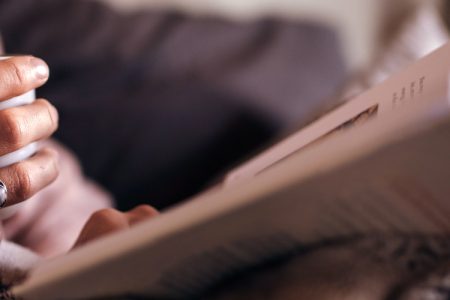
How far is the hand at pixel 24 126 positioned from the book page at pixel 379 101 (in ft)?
0.47

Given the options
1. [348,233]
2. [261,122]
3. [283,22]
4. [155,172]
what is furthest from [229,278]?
[283,22]

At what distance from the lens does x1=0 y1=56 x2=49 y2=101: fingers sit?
1.31 ft

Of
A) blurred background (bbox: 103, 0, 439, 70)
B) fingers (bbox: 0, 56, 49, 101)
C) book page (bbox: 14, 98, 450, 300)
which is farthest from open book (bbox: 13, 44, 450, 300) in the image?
blurred background (bbox: 103, 0, 439, 70)

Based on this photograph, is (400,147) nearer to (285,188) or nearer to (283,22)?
(285,188)

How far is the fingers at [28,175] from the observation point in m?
0.42

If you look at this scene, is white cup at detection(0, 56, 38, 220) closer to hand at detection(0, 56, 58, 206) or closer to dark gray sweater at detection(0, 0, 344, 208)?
hand at detection(0, 56, 58, 206)

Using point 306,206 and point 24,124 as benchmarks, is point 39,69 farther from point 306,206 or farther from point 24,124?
point 306,206

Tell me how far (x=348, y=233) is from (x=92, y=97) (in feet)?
2.49

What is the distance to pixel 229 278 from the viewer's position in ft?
1.37

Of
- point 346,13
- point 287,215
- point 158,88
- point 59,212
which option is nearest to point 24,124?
point 287,215

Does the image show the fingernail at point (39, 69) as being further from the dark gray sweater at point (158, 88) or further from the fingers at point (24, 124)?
the dark gray sweater at point (158, 88)

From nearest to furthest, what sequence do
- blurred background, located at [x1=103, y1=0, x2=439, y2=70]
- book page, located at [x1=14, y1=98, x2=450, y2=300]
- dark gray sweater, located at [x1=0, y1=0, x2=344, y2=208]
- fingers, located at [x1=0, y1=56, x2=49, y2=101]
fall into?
book page, located at [x1=14, y1=98, x2=450, y2=300]
fingers, located at [x1=0, y1=56, x2=49, y2=101]
dark gray sweater, located at [x1=0, y1=0, x2=344, y2=208]
blurred background, located at [x1=103, y1=0, x2=439, y2=70]

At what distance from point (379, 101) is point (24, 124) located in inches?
9.4

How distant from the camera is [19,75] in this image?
0.41 metres
